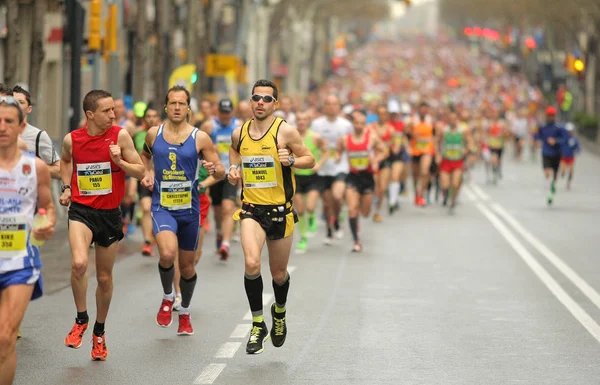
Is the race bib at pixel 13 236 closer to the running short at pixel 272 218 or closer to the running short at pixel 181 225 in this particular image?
the running short at pixel 272 218

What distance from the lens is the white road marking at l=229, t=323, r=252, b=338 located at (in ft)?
34.3

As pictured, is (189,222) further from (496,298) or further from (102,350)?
(496,298)

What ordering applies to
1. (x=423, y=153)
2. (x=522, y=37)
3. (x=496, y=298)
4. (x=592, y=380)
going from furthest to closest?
(x=522, y=37), (x=423, y=153), (x=496, y=298), (x=592, y=380)

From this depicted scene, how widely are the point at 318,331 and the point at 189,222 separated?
1.37m

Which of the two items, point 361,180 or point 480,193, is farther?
point 480,193

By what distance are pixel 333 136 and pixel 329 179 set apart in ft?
1.94

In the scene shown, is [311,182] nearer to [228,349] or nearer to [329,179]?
[329,179]

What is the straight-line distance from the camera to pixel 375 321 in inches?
443

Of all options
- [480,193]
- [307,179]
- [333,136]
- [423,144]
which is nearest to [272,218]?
[307,179]

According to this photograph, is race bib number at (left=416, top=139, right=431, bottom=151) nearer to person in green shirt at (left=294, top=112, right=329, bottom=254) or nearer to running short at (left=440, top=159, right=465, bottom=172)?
running short at (left=440, top=159, right=465, bottom=172)

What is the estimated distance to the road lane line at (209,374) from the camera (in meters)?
8.58

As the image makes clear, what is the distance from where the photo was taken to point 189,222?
33.6ft

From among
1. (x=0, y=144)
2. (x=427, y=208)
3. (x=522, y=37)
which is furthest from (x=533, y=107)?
(x=0, y=144)

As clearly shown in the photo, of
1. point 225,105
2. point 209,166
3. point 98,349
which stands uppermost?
point 225,105
